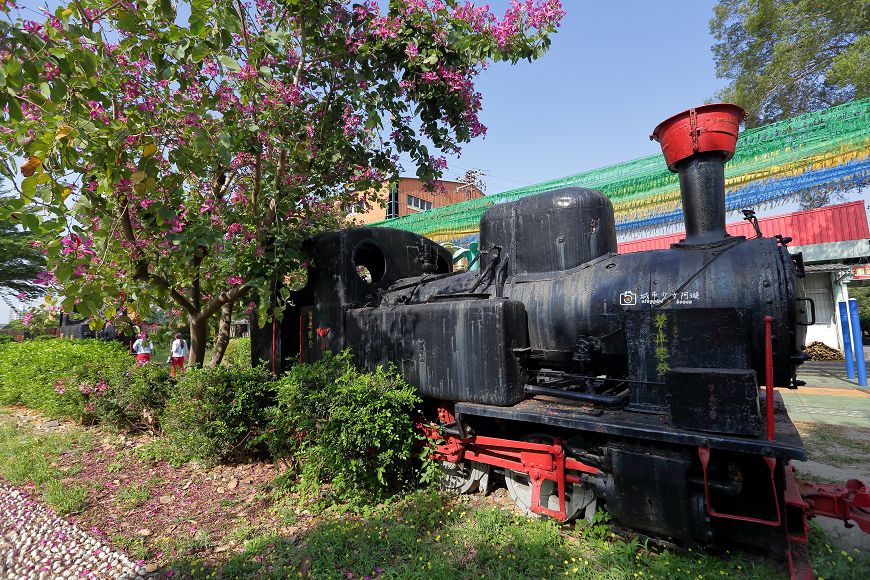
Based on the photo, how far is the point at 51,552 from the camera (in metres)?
3.54

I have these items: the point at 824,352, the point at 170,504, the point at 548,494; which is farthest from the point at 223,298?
the point at 824,352

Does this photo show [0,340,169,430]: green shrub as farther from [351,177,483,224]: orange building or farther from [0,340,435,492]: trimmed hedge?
[351,177,483,224]: orange building

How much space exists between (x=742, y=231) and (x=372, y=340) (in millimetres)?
10262

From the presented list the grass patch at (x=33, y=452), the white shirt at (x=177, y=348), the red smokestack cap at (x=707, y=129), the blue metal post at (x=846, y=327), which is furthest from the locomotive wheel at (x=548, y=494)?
the blue metal post at (x=846, y=327)

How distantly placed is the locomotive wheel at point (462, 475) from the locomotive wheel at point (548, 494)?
321 millimetres

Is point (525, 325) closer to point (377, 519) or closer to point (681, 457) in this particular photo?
point (681, 457)

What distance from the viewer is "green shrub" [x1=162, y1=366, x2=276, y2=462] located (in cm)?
523

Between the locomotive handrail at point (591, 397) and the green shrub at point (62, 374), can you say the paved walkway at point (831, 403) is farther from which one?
the green shrub at point (62, 374)

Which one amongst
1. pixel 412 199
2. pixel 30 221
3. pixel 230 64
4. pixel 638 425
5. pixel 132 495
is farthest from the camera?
pixel 412 199

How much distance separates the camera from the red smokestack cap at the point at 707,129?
140 inches

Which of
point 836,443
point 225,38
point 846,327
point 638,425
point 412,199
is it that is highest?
point 412,199

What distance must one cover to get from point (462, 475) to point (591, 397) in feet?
5.80

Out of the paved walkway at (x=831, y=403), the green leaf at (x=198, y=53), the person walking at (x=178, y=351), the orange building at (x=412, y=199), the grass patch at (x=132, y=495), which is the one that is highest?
the orange building at (x=412, y=199)

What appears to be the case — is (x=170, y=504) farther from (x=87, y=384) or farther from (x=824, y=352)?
(x=824, y=352)
